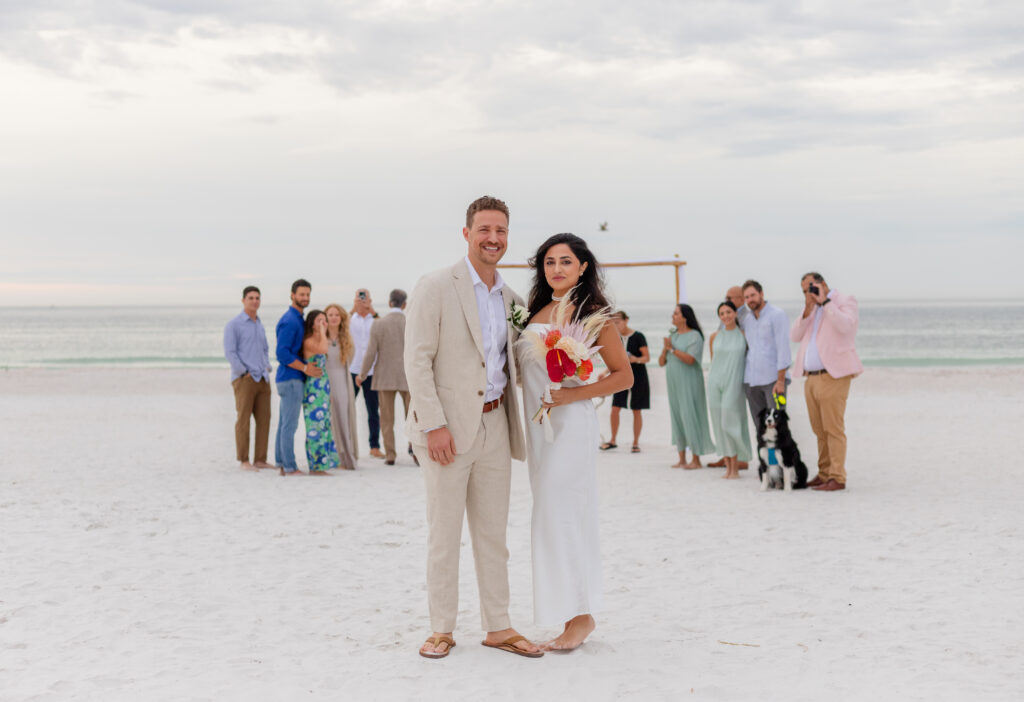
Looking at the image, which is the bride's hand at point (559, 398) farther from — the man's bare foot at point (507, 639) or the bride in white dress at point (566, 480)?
the man's bare foot at point (507, 639)

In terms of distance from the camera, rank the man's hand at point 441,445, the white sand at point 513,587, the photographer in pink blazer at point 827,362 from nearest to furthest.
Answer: the white sand at point 513,587 → the man's hand at point 441,445 → the photographer in pink blazer at point 827,362

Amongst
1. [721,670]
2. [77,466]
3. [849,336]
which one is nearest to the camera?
[721,670]

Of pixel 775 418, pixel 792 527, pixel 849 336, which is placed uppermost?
pixel 849 336

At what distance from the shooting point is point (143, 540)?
6500 millimetres

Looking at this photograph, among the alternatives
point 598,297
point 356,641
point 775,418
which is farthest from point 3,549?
point 775,418

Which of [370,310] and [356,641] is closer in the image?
[356,641]

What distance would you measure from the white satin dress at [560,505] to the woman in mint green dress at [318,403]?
214 inches

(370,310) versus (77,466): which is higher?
(370,310)

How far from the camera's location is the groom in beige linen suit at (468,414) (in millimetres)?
4020

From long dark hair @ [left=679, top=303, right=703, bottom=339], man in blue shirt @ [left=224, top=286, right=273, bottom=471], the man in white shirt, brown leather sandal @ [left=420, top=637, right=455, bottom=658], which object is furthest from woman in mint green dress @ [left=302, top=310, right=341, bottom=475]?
brown leather sandal @ [left=420, top=637, right=455, bottom=658]

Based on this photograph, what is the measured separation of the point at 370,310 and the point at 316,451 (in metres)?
2.67

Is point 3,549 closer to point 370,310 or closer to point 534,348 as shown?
point 534,348

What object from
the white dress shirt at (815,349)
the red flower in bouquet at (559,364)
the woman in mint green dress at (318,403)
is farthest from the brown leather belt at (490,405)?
the woman in mint green dress at (318,403)

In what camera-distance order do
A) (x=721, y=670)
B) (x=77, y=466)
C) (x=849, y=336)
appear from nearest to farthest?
(x=721, y=670) < (x=849, y=336) < (x=77, y=466)
